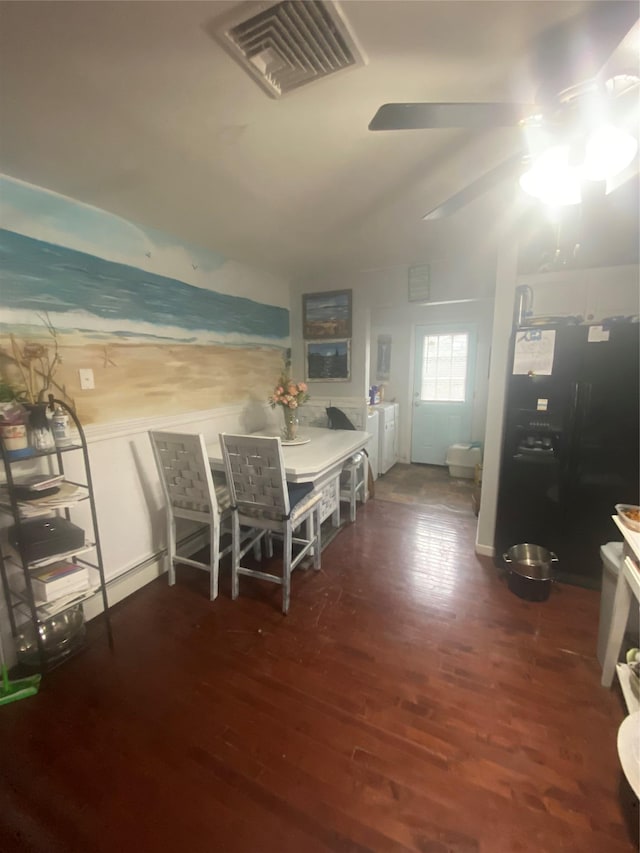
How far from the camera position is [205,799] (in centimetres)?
113

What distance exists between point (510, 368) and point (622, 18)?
5.41 ft

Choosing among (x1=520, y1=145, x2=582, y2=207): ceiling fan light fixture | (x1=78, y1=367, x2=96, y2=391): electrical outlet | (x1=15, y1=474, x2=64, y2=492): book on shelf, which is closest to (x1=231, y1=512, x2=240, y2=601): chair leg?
(x1=15, y1=474, x2=64, y2=492): book on shelf

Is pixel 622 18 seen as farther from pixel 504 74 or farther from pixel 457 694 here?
pixel 457 694

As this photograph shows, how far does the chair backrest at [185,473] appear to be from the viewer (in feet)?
6.47

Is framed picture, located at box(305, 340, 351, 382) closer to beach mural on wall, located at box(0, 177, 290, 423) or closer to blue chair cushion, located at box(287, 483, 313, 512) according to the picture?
beach mural on wall, located at box(0, 177, 290, 423)

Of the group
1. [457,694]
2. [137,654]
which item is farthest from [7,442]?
[457,694]

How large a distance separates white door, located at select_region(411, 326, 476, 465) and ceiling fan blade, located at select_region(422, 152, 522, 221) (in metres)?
3.33

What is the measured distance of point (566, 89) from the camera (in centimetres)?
99

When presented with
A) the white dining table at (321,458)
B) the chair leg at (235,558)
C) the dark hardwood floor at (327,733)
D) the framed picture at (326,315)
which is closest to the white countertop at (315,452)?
the white dining table at (321,458)

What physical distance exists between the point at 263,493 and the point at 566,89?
6.54ft

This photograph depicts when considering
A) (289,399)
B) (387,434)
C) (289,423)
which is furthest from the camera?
(387,434)

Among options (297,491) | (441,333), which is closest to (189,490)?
(297,491)

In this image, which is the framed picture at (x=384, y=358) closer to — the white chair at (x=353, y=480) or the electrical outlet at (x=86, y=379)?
the white chair at (x=353, y=480)

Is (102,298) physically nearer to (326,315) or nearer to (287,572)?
(287,572)
